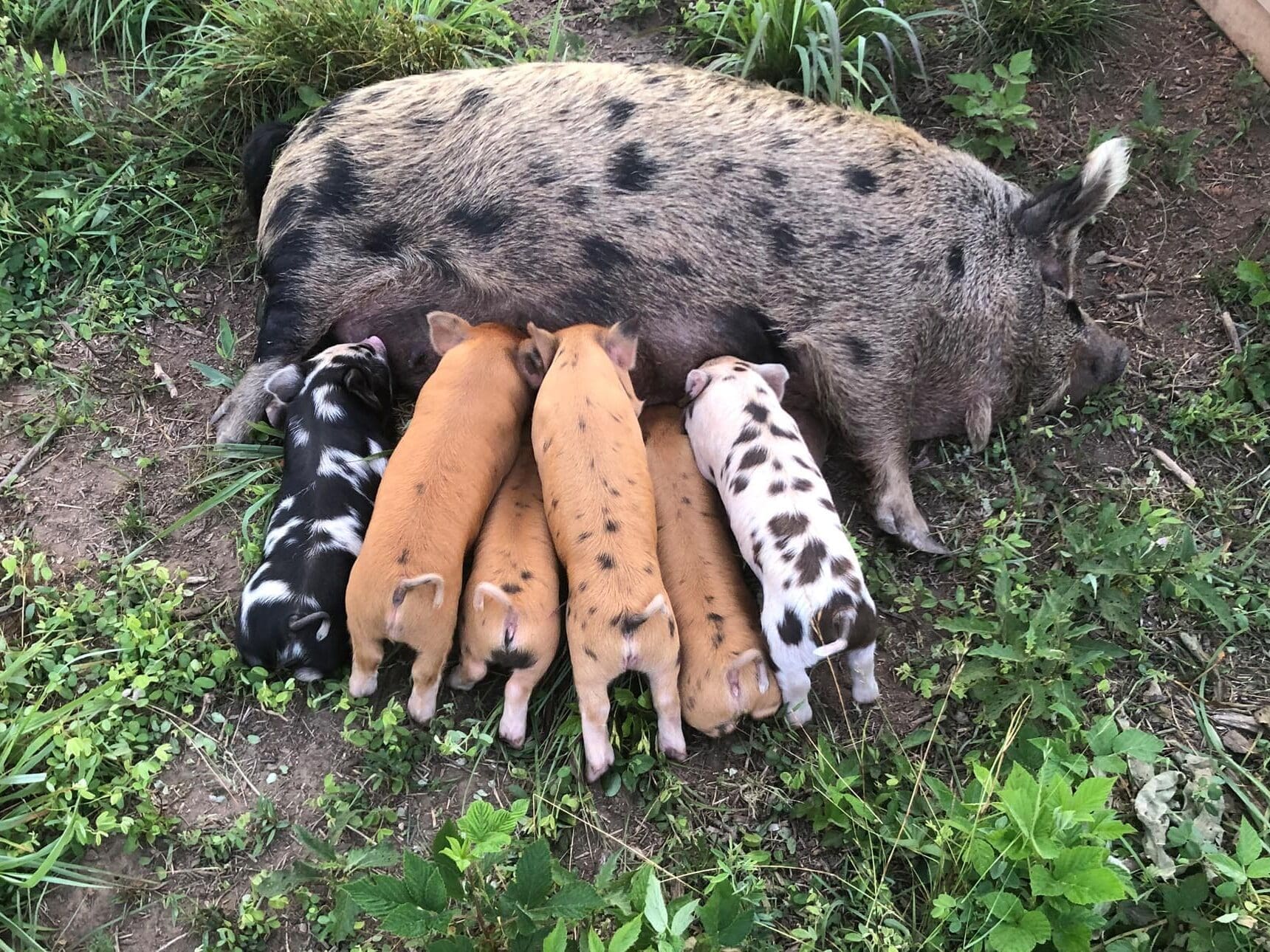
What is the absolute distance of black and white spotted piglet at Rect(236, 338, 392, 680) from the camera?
8.90ft

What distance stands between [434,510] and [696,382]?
104 cm

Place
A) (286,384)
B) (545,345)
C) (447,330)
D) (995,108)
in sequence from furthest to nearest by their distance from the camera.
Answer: (995,108) → (286,384) → (447,330) → (545,345)

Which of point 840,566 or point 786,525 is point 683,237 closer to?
point 786,525

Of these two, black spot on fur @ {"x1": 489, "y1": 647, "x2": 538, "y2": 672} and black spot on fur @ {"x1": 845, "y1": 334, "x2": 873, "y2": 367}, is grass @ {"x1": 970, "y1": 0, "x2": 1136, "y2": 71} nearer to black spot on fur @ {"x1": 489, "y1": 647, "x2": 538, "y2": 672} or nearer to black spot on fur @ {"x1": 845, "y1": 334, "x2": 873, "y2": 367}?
black spot on fur @ {"x1": 845, "y1": 334, "x2": 873, "y2": 367}

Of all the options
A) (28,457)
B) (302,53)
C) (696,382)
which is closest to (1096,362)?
(696,382)

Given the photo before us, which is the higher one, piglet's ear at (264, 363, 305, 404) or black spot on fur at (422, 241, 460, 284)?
black spot on fur at (422, 241, 460, 284)

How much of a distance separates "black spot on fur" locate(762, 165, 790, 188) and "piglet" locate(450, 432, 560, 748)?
4.81 ft

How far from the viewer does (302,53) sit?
4.07 metres

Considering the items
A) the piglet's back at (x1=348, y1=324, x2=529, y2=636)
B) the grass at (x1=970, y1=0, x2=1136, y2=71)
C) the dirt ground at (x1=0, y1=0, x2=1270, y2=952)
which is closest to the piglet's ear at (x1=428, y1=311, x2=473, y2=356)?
the piglet's back at (x1=348, y1=324, x2=529, y2=636)

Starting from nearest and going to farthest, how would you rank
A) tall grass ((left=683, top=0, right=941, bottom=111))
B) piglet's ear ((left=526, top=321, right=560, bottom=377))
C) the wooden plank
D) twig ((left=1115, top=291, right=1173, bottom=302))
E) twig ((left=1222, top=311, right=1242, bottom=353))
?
1. piglet's ear ((left=526, top=321, right=560, bottom=377))
2. twig ((left=1222, top=311, right=1242, bottom=353))
3. twig ((left=1115, top=291, right=1173, bottom=302))
4. tall grass ((left=683, top=0, right=941, bottom=111))
5. the wooden plank

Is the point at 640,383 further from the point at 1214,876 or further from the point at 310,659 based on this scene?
the point at 1214,876

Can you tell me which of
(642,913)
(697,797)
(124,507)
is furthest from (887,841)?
(124,507)

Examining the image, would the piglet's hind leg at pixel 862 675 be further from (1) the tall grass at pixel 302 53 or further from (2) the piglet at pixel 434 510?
(1) the tall grass at pixel 302 53

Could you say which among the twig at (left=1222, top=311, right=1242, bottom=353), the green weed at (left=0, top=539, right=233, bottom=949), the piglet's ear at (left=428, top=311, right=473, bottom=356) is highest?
the piglet's ear at (left=428, top=311, right=473, bottom=356)
